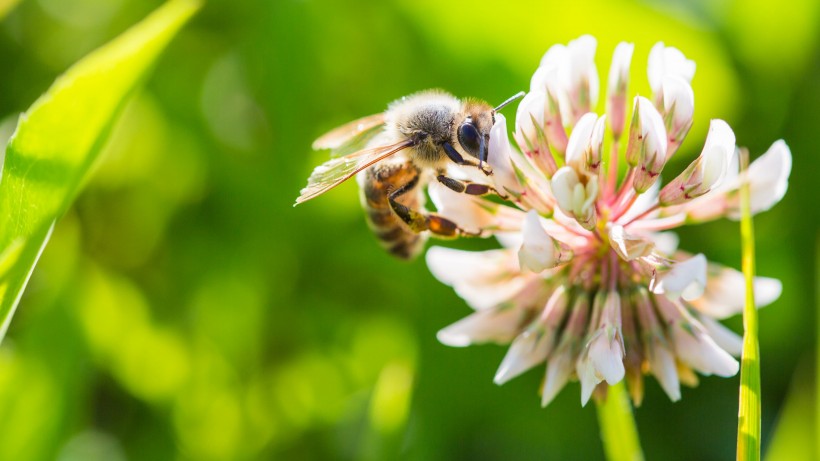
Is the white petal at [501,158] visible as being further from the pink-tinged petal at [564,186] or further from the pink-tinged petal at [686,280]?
the pink-tinged petal at [686,280]

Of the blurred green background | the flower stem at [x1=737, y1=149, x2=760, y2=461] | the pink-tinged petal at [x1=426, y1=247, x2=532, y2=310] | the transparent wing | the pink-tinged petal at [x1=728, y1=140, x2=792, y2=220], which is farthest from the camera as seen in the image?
the blurred green background

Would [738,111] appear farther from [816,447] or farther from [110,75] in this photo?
[110,75]

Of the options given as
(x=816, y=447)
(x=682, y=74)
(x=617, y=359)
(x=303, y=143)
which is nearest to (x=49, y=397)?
(x=303, y=143)

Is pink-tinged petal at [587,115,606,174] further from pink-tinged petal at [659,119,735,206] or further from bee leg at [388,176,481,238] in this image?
bee leg at [388,176,481,238]

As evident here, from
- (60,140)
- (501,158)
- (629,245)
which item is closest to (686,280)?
(629,245)

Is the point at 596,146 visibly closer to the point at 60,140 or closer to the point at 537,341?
the point at 537,341

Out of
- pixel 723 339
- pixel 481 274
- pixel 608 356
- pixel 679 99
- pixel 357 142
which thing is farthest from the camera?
pixel 357 142

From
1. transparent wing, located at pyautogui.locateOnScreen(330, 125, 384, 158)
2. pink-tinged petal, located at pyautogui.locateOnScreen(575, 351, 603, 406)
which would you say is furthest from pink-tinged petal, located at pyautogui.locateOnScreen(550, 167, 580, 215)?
transparent wing, located at pyautogui.locateOnScreen(330, 125, 384, 158)
